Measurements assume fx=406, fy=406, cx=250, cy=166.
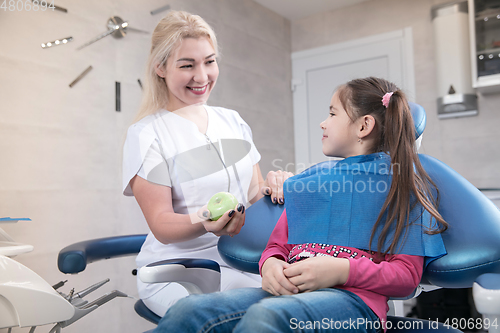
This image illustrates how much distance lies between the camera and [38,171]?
6.36ft

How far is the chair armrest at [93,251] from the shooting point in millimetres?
1109

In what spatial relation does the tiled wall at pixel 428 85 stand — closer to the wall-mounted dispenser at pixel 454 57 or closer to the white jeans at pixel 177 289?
the wall-mounted dispenser at pixel 454 57

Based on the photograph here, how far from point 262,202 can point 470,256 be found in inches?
21.9

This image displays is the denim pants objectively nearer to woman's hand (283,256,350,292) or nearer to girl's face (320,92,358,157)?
woman's hand (283,256,350,292)

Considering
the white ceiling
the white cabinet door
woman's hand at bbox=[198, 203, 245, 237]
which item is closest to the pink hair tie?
woman's hand at bbox=[198, 203, 245, 237]

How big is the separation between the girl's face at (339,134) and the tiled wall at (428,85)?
84.7 inches

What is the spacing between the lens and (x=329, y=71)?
12.0 feet

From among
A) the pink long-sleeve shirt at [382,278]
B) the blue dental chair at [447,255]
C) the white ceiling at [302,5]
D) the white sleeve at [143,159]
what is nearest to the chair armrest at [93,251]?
the blue dental chair at [447,255]

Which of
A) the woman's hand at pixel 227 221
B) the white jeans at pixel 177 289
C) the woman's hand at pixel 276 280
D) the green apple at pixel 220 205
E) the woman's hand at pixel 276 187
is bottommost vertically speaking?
the white jeans at pixel 177 289

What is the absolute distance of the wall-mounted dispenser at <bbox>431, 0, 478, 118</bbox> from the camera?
288 centimetres

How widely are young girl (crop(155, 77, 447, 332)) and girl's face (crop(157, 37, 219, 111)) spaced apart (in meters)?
0.46

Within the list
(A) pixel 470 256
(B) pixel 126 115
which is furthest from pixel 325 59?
Result: (A) pixel 470 256

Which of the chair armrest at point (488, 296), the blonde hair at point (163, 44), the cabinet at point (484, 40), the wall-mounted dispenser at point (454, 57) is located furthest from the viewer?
the wall-mounted dispenser at point (454, 57)

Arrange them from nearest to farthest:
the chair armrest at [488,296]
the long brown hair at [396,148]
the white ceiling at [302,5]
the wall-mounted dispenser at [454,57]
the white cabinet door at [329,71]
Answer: the chair armrest at [488,296] < the long brown hair at [396,148] < the wall-mounted dispenser at [454,57] < the white cabinet door at [329,71] < the white ceiling at [302,5]
